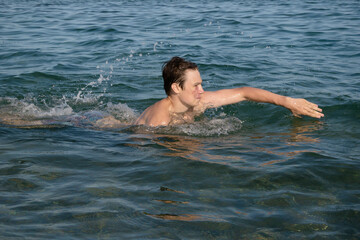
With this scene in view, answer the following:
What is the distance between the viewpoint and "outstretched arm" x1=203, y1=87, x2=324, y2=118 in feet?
18.5

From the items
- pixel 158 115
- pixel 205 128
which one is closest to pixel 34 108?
pixel 158 115

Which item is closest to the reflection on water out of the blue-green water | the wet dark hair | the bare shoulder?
the blue-green water

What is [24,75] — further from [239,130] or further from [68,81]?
[239,130]

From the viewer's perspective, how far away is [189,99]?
590 cm

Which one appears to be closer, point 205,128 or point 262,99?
point 262,99

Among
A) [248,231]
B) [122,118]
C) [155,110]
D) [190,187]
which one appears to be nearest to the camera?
[248,231]

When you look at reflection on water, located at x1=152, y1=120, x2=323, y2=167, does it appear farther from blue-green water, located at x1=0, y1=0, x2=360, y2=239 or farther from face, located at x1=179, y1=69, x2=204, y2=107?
face, located at x1=179, y1=69, x2=204, y2=107

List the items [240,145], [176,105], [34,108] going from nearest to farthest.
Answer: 1. [240,145]
2. [176,105]
3. [34,108]

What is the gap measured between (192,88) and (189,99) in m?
0.16

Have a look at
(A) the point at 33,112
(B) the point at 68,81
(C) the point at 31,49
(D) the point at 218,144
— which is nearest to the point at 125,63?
(B) the point at 68,81

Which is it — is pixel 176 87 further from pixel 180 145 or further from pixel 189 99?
pixel 180 145

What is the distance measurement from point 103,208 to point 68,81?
561 cm

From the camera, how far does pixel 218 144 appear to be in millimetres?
5492

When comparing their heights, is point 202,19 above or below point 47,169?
above
